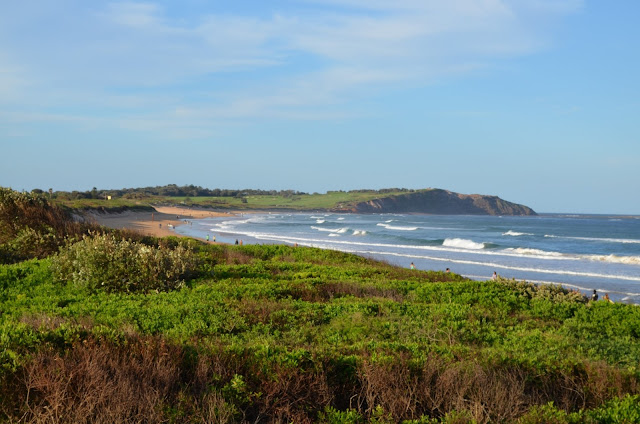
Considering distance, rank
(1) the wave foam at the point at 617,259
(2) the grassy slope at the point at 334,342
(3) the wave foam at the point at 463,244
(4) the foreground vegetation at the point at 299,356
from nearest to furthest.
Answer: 1. (4) the foreground vegetation at the point at 299,356
2. (2) the grassy slope at the point at 334,342
3. (1) the wave foam at the point at 617,259
4. (3) the wave foam at the point at 463,244

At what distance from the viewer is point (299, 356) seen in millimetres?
6457

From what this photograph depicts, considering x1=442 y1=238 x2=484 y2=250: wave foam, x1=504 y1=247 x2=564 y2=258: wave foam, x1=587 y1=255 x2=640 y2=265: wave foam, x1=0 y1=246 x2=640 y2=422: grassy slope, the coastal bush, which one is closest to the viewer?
x1=0 y1=246 x2=640 y2=422: grassy slope

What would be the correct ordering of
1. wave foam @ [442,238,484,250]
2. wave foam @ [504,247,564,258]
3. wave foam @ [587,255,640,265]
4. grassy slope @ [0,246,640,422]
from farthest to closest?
wave foam @ [442,238,484,250] → wave foam @ [504,247,564,258] → wave foam @ [587,255,640,265] → grassy slope @ [0,246,640,422]

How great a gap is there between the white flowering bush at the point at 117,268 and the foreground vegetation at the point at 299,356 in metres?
0.09

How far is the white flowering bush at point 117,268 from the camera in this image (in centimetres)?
1352

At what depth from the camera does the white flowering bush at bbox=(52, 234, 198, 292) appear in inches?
532

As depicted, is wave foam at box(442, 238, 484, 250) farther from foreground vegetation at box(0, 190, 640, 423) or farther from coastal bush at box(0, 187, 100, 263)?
foreground vegetation at box(0, 190, 640, 423)

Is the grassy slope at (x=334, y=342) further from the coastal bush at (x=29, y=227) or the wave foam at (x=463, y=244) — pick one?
the wave foam at (x=463, y=244)

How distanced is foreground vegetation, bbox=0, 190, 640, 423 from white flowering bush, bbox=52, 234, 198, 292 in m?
0.09

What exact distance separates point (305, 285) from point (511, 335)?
557cm

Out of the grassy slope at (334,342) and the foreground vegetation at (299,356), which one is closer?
the foreground vegetation at (299,356)

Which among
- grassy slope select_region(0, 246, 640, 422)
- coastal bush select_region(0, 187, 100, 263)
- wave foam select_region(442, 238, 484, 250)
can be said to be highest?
coastal bush select_region(0, 187, 100, 263)

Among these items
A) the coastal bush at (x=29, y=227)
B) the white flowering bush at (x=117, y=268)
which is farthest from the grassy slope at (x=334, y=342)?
the coastal bush at (x=29, y=227)

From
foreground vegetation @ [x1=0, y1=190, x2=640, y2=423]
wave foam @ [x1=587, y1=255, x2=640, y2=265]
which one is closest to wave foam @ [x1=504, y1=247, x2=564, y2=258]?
wave foam @ [x1=587, y1=255, x2=640, y2=265]
